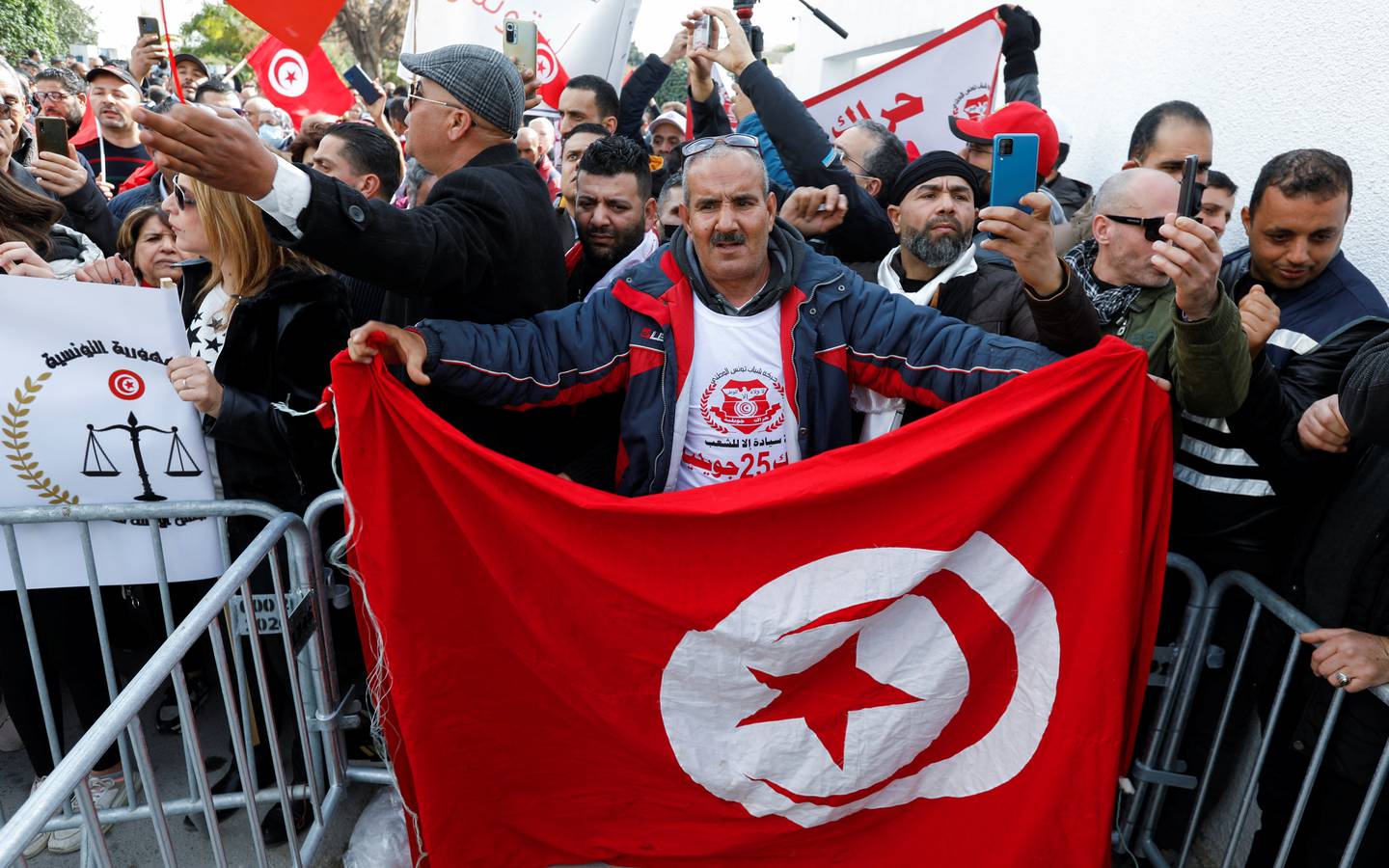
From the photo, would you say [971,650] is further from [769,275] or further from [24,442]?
[24,442]

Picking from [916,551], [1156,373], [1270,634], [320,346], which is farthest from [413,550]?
[1270,634]

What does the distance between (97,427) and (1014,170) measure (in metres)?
2.54

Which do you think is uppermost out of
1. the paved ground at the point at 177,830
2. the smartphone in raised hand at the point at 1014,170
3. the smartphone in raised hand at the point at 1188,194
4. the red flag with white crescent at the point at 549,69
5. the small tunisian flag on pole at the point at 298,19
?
the red flag with white crescent at the point at 549,69

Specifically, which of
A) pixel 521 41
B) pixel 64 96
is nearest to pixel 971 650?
pixel 521 41

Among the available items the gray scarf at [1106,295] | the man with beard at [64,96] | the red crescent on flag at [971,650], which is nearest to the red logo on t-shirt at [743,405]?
the red crescent on flag at [971,650]

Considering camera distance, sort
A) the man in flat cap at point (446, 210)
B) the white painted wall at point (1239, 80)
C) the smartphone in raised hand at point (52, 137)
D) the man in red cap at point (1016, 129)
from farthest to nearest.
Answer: the man in red cap at point (1016, 129) < the smartphone in raised hand at point (52, 137) < the white painted wall at point (1239, 80) < the man in flat cap at point (446, 210)

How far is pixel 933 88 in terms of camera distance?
562 centimetres

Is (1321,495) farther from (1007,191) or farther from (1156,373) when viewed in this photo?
(1007,191)

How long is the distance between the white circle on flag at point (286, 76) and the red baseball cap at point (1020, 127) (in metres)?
5.83

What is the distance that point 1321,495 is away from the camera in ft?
8.27

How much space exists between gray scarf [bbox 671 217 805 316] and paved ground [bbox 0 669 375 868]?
207cm

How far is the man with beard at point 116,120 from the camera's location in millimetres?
6641

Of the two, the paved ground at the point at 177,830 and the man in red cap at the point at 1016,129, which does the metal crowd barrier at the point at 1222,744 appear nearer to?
the man in red cap at the point at 1016,129

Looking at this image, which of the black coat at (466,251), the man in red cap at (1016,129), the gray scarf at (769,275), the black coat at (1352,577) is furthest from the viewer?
the man in red cap at (1016,129)
